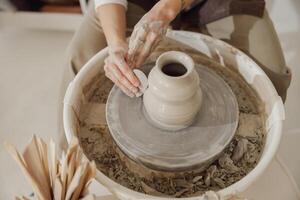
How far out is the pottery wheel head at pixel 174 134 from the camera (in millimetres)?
1374

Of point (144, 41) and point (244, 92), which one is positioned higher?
point (144, 41)

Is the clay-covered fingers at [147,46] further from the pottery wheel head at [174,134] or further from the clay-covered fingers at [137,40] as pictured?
the pottery wheel head at [174,134]

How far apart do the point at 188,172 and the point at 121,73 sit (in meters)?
0.38

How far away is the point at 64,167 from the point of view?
1.18m

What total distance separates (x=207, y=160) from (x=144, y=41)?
0.43 m

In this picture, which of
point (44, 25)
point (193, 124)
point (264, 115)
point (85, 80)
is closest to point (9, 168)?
point (85, 80)

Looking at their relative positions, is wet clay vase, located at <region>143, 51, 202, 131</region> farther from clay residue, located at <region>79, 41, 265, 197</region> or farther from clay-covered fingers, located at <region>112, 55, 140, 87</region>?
clay residue, located at <region>79, 41, 265, 197</region>

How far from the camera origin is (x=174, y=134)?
4.66 ft

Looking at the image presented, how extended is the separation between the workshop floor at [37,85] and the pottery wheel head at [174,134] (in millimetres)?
718

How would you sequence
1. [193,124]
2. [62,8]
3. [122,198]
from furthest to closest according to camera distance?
1. [62,8]
2. [193,124]
3. [122,198]

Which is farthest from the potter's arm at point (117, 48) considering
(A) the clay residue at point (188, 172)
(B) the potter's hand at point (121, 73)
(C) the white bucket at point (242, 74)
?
(A) the clay residue at point (188, 172)

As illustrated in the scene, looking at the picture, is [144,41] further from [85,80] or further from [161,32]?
[85,80]

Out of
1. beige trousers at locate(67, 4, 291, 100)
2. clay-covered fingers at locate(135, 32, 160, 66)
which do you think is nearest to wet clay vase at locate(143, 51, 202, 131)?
clay-covered fingers at locate(135, 32, 160, 66)

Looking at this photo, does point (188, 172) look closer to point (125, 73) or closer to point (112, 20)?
point (125, 73)
